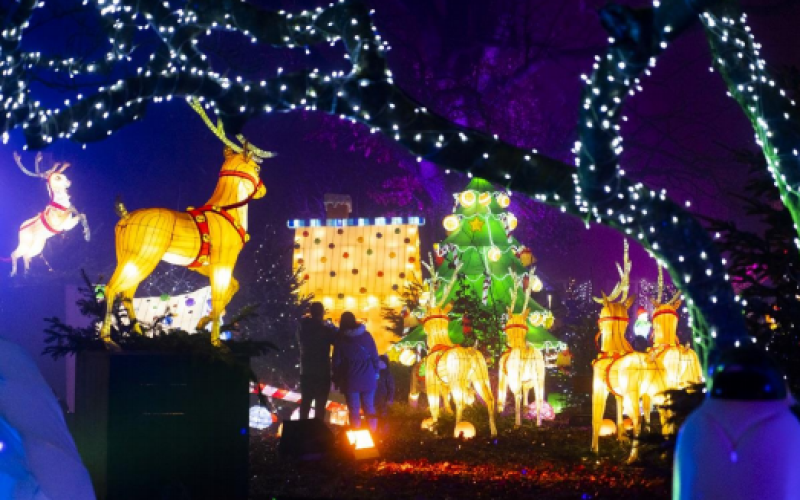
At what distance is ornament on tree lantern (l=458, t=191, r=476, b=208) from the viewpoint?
19.5 meters

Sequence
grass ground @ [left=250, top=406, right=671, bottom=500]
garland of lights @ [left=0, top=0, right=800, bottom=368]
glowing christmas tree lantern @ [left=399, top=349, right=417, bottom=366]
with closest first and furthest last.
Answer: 1. garland of lights @ [left=0, top=0, right=800, bottom=368]
2. grass ground @ [left=250, top=406, right=671, bottom=500]
3. glowing christmas tree lantern @ [left=399, top=349, right=417, bottom=366]

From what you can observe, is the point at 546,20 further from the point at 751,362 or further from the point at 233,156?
the point at 751,362

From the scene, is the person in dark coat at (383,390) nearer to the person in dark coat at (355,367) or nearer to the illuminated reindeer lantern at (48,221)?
the person in dark coat at (355,367)

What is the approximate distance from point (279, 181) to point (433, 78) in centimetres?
1004

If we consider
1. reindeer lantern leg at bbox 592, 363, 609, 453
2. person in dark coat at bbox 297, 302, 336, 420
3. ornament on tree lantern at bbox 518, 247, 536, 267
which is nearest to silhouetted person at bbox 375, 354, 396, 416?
person in dark coat at bbox 297, 302, 336, 420

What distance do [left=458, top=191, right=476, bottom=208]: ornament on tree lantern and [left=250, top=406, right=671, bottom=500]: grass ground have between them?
672 centimetres

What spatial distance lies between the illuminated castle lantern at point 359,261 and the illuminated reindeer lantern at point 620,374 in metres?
13.8

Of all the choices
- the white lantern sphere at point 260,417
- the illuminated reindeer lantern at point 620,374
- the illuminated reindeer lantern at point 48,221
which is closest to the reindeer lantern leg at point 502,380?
the illuminated reindeer lantern at point 620,374

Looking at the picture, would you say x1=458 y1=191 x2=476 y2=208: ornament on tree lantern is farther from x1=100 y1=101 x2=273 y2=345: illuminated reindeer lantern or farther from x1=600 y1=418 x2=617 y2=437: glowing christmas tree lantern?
x1=100 y1=101 x2=273 y2=345: illuminated reindeer lantern

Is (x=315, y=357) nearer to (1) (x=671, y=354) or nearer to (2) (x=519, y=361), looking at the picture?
(2) (x=519, y=361)

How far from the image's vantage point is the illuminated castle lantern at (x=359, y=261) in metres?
25.8

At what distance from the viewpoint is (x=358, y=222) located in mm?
26234

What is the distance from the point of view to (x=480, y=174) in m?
5.82

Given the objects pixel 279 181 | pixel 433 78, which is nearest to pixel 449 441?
pixel 433 78
